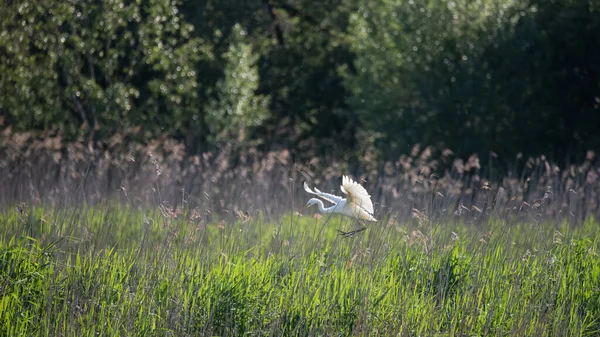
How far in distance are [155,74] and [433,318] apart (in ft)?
42.0

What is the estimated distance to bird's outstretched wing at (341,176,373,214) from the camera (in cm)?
630

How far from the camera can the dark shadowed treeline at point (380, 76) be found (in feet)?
45.0

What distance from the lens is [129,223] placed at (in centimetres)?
739

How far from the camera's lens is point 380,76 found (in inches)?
723

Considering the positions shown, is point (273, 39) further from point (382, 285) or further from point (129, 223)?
point (382, 285)

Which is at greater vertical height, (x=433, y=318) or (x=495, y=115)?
(x=495, y=115)

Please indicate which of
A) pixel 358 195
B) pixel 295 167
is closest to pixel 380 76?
pixel 358 195

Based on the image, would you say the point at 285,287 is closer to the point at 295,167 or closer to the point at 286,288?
the point at 286,288

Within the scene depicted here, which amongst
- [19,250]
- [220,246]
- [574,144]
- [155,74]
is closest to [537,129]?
[574,144]

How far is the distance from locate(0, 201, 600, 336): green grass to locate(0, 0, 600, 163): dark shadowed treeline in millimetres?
5753

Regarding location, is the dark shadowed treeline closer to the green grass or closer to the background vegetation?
the background vegetation

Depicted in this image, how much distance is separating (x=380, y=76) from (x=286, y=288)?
13.6 meters

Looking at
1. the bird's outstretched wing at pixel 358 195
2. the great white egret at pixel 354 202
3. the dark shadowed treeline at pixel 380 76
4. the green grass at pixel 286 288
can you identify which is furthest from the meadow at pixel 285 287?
the dark shadowed treeline at pixel 380 76

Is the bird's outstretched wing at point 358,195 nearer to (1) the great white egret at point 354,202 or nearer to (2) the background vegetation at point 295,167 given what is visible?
(1) the great white egret at point 354,202
